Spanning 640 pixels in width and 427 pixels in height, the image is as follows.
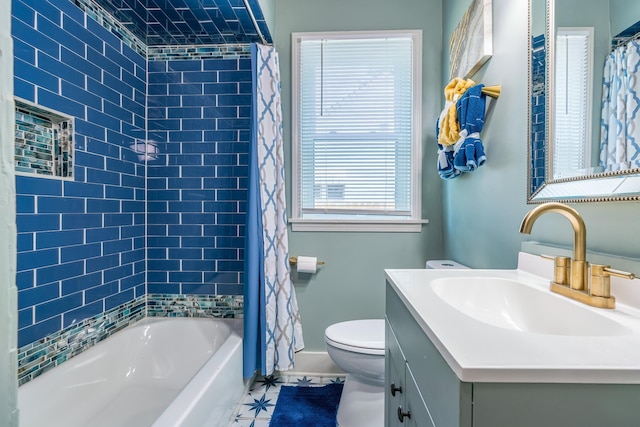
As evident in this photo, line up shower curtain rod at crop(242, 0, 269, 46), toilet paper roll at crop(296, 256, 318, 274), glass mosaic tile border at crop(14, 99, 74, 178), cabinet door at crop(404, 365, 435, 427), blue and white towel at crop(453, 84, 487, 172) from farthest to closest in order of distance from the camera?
toilet paper roll at crop(296, 256, 318, 274) < shower curtain rod at crop(242, 0, 269, 46) < blue and white towel at crop(453, 84, 487, 172) < glass mosaic tile border at crop(14, 99, 74, 178) < cabinet door at crop(404, 365, 435, 427)

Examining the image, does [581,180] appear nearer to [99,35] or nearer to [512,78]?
[512,78]

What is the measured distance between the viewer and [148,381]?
174 centimetres

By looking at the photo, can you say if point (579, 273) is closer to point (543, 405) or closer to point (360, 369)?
point (543, 405)

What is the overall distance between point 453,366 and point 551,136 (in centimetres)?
90

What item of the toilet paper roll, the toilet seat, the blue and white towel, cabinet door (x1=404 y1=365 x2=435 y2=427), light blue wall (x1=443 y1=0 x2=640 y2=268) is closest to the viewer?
cabinet door (x1=404 y1=365 x2=435 y2=427)

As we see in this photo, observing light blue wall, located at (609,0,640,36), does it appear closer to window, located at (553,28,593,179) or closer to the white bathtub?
window, located at (553,28,593,179)

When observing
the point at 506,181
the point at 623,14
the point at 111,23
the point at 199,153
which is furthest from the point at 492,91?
the point at 111,23

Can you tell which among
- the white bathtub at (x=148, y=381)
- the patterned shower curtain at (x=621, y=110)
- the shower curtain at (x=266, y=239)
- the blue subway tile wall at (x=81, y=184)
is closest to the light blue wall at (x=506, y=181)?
the patterned shower curtain at (x=621, y=110)

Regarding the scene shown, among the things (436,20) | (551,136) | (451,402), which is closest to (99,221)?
(451,402)

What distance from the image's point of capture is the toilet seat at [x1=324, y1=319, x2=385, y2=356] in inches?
58.0

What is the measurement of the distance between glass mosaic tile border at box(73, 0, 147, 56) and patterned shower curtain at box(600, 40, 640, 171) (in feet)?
6.80

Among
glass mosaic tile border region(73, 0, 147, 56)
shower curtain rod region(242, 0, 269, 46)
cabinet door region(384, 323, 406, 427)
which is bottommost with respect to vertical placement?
cabinet door region(384, 323, 406, 427)

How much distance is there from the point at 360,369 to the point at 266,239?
0.83m

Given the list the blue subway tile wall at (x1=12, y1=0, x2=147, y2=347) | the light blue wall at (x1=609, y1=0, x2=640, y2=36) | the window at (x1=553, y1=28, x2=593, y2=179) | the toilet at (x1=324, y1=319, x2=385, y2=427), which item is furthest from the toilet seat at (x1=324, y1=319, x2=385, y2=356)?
the light blue wall at (x1=609, y1=0, x2=640, y2=36)
